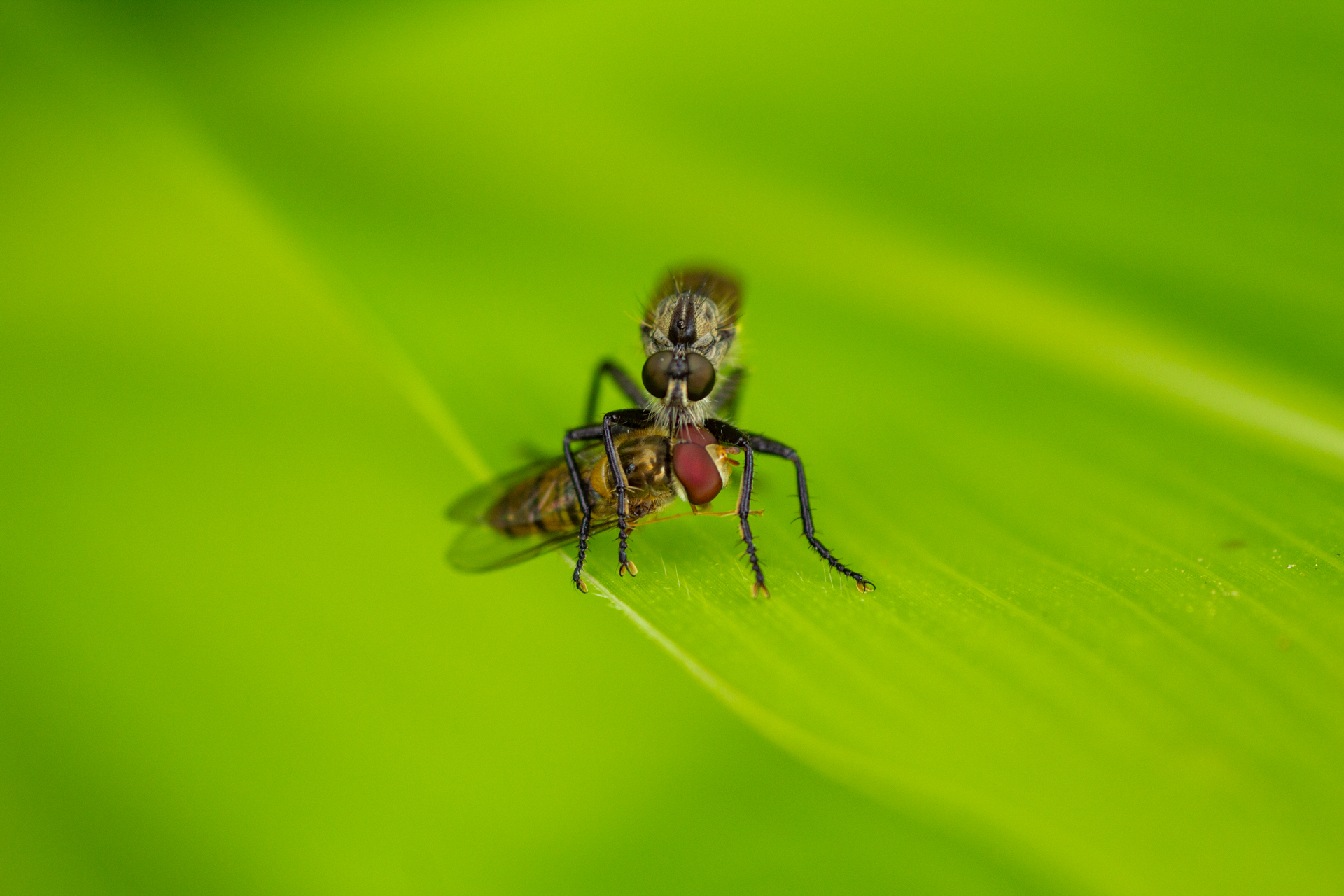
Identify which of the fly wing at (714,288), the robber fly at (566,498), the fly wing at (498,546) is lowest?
the fly wing at (498,546)

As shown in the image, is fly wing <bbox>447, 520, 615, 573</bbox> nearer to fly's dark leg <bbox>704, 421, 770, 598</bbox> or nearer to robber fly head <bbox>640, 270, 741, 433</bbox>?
fly's dark leg <bbox>704, 421, 770, 598</bbox>

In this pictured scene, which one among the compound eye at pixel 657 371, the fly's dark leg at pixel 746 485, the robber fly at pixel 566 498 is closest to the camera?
the fly's dark leg at pixel 746 485

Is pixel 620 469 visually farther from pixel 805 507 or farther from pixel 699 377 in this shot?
pixel 805 507

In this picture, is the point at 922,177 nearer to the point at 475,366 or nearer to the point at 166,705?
the point at 475,366

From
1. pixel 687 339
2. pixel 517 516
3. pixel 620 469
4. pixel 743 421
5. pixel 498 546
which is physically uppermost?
pixel 687 339

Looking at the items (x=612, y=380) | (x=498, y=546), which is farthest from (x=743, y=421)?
(x=498, y=546)

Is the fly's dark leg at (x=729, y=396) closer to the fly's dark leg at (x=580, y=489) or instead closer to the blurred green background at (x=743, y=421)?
the blurred green background at (x=743, y=421)

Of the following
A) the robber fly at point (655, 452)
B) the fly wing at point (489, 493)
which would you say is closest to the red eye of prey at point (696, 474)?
the robber fly at point (655, 452)
